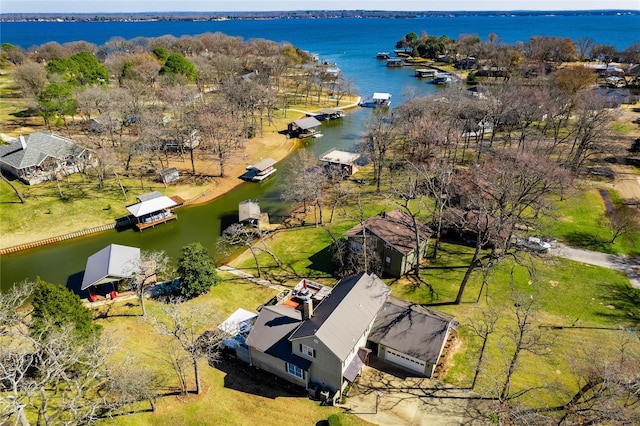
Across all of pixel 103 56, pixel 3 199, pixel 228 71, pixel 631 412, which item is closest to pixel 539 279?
pixel 631 412

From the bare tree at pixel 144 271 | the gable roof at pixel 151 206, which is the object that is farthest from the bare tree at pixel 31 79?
the bare tree at pixel 144 271

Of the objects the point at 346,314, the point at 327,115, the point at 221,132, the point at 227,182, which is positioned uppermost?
the point at 221,132

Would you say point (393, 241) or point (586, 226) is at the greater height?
point (393, 241)

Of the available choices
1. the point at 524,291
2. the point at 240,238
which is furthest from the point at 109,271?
the point at 524,291

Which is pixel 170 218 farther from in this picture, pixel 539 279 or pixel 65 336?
pixel 539 279

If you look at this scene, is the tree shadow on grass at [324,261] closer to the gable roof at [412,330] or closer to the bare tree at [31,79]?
the gable roof at [412,330]

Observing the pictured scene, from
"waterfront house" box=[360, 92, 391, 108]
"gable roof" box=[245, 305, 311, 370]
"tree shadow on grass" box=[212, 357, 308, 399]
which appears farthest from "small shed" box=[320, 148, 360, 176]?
"waterfront house" box=[360, 92, 391, 108]

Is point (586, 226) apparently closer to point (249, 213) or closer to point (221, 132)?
point (249, 213)
